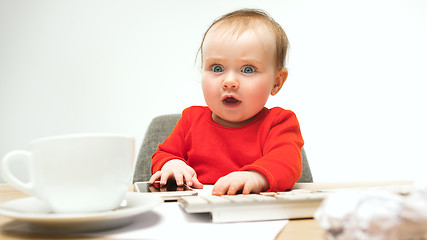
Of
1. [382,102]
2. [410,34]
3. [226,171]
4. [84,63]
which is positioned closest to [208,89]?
[226,171]

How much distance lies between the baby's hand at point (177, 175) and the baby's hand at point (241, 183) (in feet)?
0.49

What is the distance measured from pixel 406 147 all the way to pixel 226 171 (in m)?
1.70

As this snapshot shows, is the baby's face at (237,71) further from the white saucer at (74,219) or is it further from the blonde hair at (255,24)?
the white saucer at (74,219)

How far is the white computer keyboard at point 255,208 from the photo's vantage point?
423 millimetres

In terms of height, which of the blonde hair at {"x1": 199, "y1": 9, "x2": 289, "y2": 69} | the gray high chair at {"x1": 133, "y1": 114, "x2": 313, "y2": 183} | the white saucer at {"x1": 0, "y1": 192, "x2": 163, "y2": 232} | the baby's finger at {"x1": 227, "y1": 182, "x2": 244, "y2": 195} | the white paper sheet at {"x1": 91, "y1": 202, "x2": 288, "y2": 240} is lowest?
the gray high chair at {"x1": 133, "y1": 114, "x2": 313, "y2": 183}

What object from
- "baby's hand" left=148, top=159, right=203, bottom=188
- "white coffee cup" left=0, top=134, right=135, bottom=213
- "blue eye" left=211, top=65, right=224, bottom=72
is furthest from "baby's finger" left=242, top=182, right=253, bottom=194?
"blue eye" left=211, top=65, right=224, bottom=72

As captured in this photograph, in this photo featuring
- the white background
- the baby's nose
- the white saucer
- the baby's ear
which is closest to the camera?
the white saucer

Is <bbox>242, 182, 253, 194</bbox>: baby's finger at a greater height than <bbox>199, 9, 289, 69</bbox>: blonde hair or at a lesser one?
lesser

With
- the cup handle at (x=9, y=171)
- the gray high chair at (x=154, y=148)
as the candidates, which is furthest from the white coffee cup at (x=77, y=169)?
the gray high chair at (x=154, y=148)

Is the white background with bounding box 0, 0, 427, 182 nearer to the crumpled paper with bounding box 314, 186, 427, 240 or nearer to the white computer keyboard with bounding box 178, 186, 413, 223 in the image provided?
the white computer keyboard with bounding box 178, 186, 413, 223

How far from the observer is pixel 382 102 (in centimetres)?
221

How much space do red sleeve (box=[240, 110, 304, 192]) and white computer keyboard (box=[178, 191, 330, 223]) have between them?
0.86 feet

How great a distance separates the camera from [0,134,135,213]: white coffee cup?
1.30 feet

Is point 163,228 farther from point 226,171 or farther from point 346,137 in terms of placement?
point 346,137
